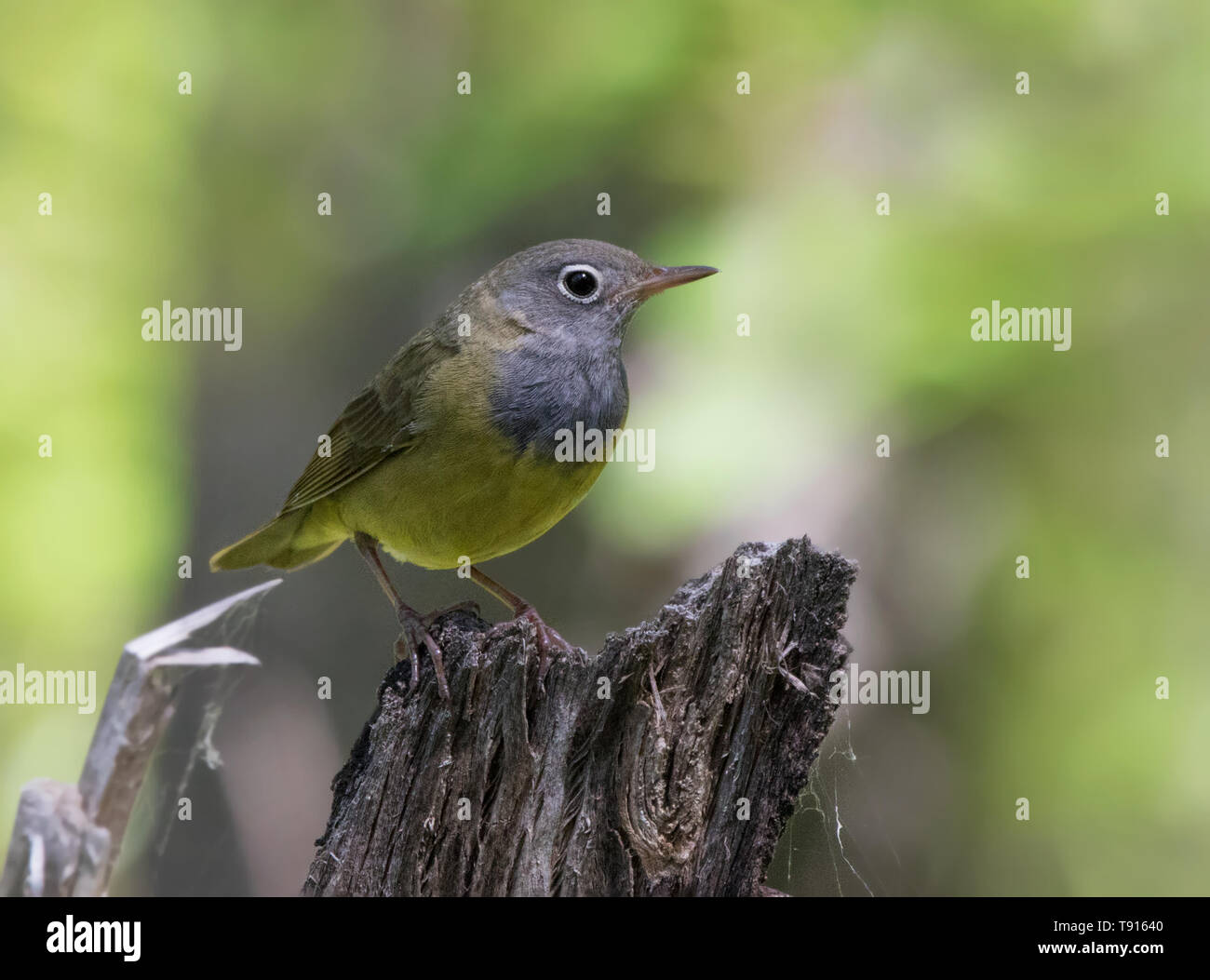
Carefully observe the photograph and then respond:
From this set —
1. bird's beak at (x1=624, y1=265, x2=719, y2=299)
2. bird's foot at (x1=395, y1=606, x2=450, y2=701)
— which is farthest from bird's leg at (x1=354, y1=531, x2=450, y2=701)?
bird's beak at (x1=624, y1=265, x2=719, y2=299)

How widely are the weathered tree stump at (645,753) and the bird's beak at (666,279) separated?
1.83 m

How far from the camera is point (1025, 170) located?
6.71 m

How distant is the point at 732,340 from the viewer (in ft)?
21.2

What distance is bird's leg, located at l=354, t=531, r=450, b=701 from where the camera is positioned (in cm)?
416

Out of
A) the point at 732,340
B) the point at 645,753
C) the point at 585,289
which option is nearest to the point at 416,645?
the point at 645,753

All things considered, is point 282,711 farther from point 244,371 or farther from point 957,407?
point 957,407

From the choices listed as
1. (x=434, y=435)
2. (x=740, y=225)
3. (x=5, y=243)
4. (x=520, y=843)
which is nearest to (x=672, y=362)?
(x=740, y=225)

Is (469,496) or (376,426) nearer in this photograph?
(469,496)

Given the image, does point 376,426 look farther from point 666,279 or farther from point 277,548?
point 666,279

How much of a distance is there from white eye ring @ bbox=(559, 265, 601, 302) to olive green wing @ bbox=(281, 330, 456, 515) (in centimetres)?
58

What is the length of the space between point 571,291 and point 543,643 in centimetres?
172

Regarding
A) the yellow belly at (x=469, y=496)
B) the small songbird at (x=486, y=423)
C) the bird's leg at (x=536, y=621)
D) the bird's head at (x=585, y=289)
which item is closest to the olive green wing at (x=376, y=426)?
the small songbird at (x=486, y=423)

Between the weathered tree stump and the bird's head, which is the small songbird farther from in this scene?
the weathered tree stump

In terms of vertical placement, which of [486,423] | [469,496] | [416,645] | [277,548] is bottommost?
[416,645]
